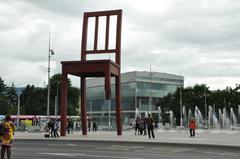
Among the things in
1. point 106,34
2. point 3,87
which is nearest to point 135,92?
point 3,87

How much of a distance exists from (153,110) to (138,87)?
19.8 feet

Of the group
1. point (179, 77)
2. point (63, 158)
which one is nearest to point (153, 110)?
point (179, 77)

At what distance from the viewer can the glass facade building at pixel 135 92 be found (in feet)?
323

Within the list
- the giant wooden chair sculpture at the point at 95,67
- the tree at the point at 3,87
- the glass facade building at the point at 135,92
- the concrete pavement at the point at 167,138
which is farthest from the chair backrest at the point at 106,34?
the tree at the point at 3,87

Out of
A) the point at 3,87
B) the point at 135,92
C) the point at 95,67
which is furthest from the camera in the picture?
the point at 3,87

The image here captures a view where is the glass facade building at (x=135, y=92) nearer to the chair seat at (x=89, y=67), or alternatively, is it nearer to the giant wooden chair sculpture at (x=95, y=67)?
the giant wooden chair sculpture at (x=95, y=67)

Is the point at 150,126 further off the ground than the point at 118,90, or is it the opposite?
the point at 118,90

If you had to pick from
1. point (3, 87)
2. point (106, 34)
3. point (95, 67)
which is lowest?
point (95, 67)

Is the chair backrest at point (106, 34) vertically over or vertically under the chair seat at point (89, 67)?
over

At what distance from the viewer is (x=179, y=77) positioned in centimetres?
10962

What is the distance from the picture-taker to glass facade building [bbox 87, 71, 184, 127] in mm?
98500

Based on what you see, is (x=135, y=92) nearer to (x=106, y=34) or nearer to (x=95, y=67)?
(x=106, y=34)

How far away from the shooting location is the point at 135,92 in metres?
98.5

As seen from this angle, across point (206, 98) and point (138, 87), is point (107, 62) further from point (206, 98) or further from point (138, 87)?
point (138, 87)
